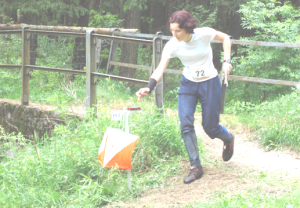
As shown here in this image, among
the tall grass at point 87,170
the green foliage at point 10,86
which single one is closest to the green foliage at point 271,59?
the tall grass at point 87,170

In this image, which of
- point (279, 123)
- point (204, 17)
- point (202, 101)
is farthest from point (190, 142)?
point (204, 17)

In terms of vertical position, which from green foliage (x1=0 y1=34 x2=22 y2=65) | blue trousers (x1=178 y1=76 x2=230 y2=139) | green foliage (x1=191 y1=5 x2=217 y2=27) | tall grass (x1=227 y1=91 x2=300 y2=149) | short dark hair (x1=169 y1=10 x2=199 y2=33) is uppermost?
green foliage (x1=191 y1=5 x2=217 y2=27)

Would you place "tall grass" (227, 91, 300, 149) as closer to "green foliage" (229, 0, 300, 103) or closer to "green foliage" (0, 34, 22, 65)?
"green foliage" (229, 0, 300, 103)

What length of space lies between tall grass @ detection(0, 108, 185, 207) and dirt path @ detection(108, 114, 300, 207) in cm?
28

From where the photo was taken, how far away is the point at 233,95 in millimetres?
9812

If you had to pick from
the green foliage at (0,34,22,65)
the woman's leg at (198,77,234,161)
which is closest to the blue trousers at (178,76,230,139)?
the woman's leg at (198,77,234,161)

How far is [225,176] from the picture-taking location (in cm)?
391

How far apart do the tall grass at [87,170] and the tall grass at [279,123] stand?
1.58 meters

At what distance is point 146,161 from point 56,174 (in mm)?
1172

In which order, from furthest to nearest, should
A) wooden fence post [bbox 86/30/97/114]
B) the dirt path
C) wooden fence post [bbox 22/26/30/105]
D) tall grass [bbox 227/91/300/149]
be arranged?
wooden fence post [bbox 22/26/30/105] → wooden fence post [bbox 86/30/97/114] → tall grass [bbox 227/91/300/149] → the dirt path

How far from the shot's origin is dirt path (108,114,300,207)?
347 cm

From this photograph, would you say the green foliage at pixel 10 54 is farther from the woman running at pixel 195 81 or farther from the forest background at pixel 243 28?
the woman running at pixel 195 81

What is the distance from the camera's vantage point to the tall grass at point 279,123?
16.9 feet

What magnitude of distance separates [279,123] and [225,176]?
1.96 meters
